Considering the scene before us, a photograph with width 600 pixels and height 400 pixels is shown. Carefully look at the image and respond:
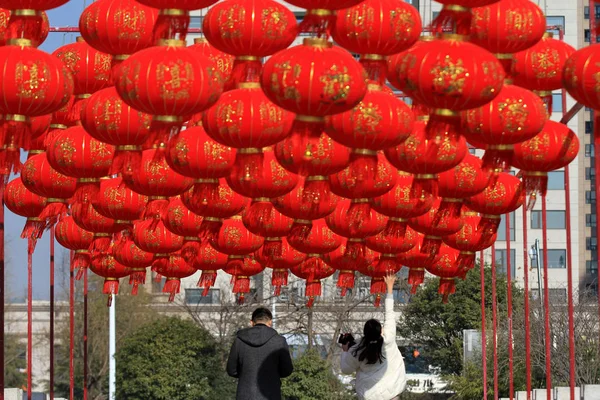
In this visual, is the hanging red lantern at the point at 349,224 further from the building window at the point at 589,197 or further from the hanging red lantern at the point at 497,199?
the building window at the point at 589,197

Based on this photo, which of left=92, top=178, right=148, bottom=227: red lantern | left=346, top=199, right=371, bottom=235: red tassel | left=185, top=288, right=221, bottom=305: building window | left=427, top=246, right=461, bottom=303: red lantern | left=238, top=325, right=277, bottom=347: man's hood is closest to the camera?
left=238, top=325, right=277, bottom=347: man's hood

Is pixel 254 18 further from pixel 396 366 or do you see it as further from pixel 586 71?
pixel 396 366

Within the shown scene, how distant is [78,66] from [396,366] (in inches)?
142

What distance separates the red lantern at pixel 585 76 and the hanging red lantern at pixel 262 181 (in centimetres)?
249

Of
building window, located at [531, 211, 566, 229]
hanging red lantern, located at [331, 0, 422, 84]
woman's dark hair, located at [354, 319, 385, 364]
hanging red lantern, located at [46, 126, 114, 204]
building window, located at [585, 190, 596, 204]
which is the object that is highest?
building window, located at [585, 190, 596, 204]

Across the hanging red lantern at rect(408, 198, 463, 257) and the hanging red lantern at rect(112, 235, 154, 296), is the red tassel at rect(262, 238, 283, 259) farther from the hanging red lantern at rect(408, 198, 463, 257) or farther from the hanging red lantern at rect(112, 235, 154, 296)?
the hanging red lantern at rect(112, 235, 154, 296)

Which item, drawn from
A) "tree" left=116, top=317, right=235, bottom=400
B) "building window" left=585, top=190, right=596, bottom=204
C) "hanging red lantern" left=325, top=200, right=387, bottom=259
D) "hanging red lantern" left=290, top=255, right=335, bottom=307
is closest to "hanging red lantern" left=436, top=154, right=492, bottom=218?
"hanging red lantern" left=325, top=200, right=387, bottom=259

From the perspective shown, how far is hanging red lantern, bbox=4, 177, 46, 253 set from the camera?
1294 centimetres

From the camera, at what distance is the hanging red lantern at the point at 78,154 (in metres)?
11.0

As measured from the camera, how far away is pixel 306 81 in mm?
8117

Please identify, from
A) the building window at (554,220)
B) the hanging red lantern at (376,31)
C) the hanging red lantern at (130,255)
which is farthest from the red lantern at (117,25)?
the building window at (554,220)

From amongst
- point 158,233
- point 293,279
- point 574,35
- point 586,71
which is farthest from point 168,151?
point 574,35

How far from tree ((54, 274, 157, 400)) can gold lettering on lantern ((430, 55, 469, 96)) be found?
36.3m

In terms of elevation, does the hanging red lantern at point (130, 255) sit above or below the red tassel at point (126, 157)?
below
